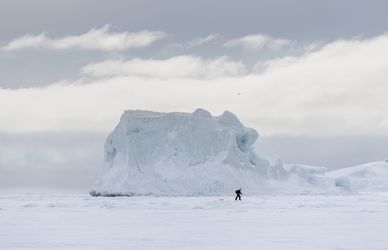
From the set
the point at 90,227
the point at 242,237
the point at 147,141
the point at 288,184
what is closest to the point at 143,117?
the point at 147,141

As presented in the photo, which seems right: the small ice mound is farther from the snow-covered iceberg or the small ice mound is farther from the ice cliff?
the snow-covered iceberg

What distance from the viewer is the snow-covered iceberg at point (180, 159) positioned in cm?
3672

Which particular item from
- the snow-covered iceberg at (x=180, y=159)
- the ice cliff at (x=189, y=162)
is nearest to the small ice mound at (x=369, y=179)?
the ice cliff at (x=189, y=162)

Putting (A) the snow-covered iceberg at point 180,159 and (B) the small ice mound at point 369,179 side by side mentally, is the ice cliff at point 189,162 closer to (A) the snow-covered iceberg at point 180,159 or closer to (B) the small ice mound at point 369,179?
(A) the snow-covered iceberg at point 180,159

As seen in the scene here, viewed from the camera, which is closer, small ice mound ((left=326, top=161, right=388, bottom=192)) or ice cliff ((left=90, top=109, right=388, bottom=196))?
ice cliff ((left=90, top=109, right=388, bottom=196))

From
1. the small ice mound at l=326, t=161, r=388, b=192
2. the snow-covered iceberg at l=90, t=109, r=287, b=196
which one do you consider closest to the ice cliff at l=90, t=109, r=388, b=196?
the snow-covered iceberg at l=90, t=109, r=287, b=196

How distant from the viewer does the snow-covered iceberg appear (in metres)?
36.7

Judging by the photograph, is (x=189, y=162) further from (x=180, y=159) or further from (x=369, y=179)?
(x=369, y=179)

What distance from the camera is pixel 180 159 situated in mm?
37688

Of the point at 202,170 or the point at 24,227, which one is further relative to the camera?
the point at 202,170

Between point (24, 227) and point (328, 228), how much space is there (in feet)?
17.9

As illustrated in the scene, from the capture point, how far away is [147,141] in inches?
1527

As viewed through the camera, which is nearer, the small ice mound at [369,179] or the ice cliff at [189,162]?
the ice cliff at [189,162]

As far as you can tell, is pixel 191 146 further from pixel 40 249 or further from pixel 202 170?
pixel 40 249
